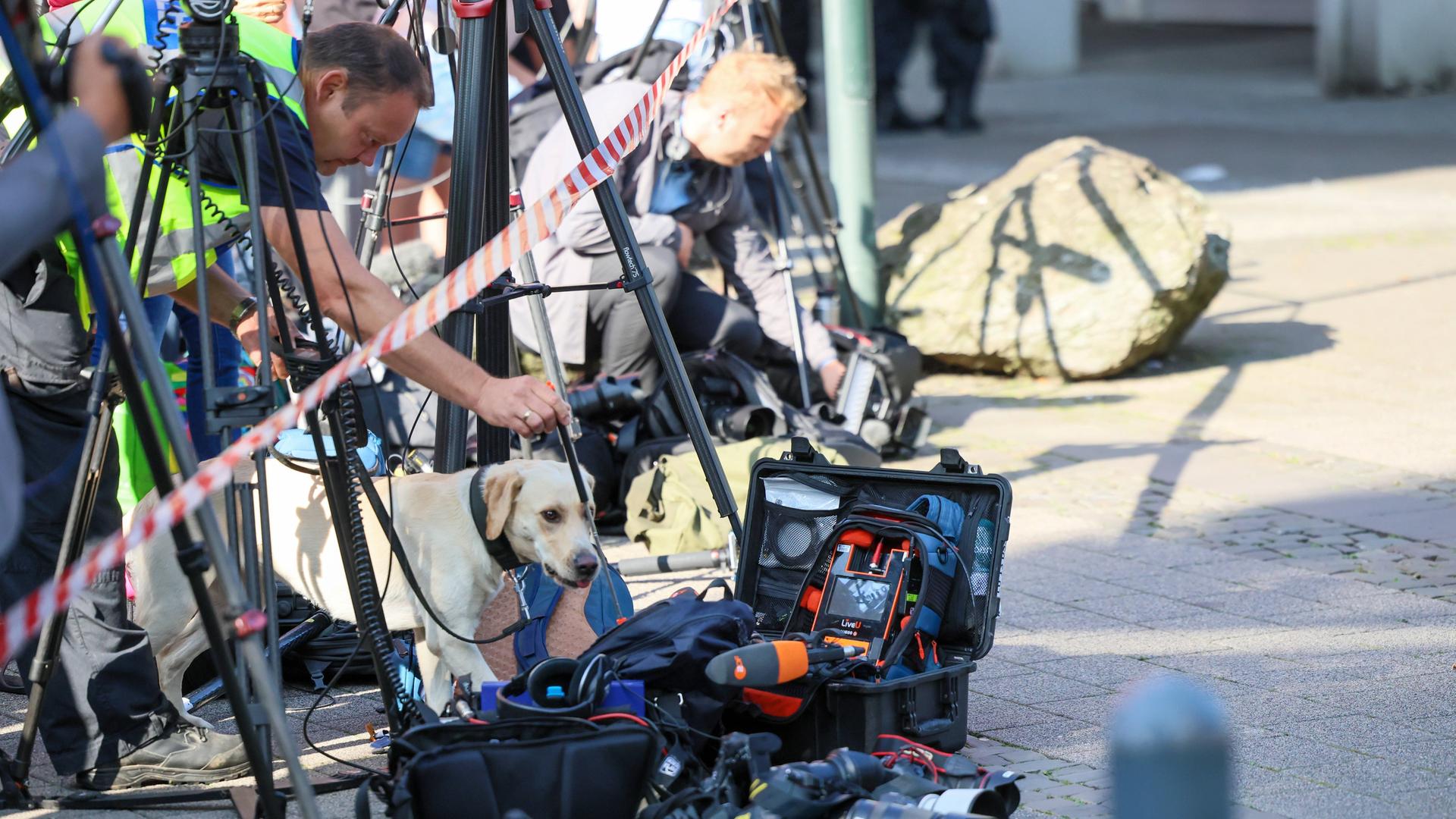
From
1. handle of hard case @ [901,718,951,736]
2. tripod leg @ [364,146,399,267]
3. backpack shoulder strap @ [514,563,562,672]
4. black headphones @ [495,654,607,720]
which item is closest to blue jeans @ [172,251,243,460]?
tripod leg @ [364,146,399,267]

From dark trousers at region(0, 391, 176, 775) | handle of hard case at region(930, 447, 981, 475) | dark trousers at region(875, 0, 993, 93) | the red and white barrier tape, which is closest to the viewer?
the red and white barrier tape

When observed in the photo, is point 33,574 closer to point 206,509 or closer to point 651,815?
point 206,509

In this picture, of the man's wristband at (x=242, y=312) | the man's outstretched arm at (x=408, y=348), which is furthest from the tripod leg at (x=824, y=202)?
the man's outstretched arm at (x=408, y=348)

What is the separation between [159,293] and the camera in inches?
142

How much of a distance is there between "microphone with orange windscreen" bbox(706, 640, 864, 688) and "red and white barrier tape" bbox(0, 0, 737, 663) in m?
0.87

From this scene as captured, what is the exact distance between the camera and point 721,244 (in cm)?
694

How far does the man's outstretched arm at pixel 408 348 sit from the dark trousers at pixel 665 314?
2.56 meters

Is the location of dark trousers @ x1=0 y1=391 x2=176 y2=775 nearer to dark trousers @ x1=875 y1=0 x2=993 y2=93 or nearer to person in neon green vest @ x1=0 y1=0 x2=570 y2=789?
person in neon green vest @ x1=0 y1=0 x2=570 y2=789

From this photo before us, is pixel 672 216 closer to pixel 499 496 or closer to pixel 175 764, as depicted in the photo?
pixel 499 496

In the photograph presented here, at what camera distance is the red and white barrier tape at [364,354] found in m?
2.53

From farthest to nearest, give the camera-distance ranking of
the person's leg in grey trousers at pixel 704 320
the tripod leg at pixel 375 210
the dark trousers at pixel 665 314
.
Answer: the person's leg in grey trousers at pixel 704 320 → the dark trousers at pixel 665 314 → the tripod leg at pixel 375 210

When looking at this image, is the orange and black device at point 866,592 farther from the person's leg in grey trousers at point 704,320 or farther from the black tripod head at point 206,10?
the person's leg in grey trousers at point 704,320

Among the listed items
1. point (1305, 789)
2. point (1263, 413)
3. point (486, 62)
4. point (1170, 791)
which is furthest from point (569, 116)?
point (1263, 413)

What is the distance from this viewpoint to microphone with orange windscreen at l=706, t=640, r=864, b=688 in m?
3.16
